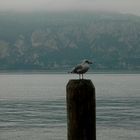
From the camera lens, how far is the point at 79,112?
9.36 metres

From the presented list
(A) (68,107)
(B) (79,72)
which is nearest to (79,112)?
(A) (68,107)

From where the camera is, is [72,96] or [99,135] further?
[99,135]

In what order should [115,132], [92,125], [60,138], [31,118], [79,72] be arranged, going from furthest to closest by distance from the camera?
[31,118]
[115,132]
[60,138]
[79,72]
[92,125]

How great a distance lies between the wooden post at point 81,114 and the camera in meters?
9.30

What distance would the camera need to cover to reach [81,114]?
936 cm

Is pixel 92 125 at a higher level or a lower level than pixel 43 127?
lower

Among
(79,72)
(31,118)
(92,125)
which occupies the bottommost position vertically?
(92,125)

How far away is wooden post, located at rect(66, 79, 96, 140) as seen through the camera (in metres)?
9.30

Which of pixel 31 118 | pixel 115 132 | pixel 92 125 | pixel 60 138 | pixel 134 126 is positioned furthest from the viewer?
pixel 31 118

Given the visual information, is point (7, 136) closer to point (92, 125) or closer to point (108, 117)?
point (108, 117)

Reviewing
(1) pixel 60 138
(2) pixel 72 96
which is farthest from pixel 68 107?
(1) pixel 60 138

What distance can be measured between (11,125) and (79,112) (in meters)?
67.0

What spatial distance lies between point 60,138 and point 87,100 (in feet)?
172

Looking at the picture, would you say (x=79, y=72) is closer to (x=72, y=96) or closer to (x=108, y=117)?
(x=72, y=96)
